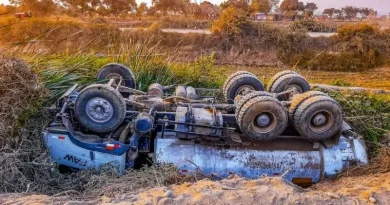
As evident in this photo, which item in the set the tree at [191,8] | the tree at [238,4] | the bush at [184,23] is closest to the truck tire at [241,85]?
the bush at [184,23]

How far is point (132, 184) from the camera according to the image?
5238 mm

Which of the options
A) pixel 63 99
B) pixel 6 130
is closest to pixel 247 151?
pixel 63 99

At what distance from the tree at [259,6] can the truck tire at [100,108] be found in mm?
35472

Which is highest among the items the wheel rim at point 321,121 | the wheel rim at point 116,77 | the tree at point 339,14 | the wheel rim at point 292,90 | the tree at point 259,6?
the tree at point 259,6

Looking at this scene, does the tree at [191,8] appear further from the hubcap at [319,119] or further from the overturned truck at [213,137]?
the hubcap at [319,119]

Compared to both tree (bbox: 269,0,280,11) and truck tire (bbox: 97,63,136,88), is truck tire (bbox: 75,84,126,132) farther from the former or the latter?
tree (bbox: 269,0,280,11)

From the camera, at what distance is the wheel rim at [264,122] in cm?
578

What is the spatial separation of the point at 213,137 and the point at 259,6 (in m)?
35.8

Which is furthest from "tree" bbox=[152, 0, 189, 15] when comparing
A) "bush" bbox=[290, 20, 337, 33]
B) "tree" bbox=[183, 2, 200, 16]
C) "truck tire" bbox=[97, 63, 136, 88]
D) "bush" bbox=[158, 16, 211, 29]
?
"truck tire" bbox=[97, 63, 136, 88]

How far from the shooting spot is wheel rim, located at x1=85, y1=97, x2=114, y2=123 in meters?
5.83

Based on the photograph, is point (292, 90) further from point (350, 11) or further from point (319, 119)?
point (350, 11)

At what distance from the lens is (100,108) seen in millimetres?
5852

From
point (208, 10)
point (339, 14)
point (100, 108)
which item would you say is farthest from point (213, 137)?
point (339, 14)

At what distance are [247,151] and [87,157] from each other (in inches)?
85.9
